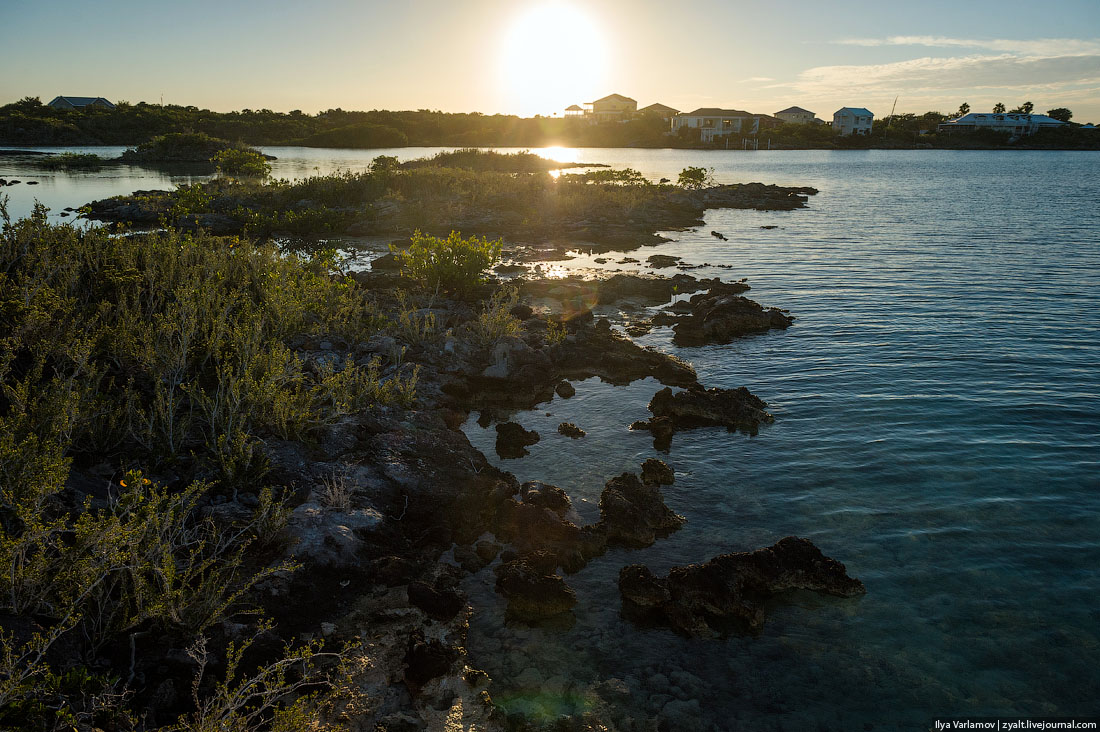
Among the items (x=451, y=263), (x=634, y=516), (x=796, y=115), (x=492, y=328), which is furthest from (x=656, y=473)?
(x=796, y=115)

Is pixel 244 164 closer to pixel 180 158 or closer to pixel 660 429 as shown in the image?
pixel 180 158

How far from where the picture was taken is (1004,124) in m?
142

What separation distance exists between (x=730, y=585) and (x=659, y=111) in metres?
159

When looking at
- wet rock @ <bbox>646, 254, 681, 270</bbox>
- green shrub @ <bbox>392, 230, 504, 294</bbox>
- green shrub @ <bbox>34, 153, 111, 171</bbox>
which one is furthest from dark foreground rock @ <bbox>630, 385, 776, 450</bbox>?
green shrub @ <bbox>34, 153, 111, 171</bbox>

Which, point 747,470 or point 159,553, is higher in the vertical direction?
point 159,553

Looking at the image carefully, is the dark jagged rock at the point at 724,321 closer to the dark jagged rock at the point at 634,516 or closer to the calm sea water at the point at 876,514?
the calm sea water at the point at 876,514

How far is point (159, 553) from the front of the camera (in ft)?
18.0

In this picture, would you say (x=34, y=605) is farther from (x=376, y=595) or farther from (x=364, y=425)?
(x=364, y=425)

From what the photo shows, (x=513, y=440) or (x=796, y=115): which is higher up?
(x=796, y=115)

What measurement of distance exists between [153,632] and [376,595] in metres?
2.06

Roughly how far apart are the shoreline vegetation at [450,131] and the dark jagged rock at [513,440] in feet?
343

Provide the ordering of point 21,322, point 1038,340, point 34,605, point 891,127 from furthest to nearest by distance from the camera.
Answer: point 891,127 < point 1038,340 < point 21,322 < point 34,605

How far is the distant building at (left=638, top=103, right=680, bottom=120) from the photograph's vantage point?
148m

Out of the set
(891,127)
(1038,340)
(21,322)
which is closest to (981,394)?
(1038,340)
